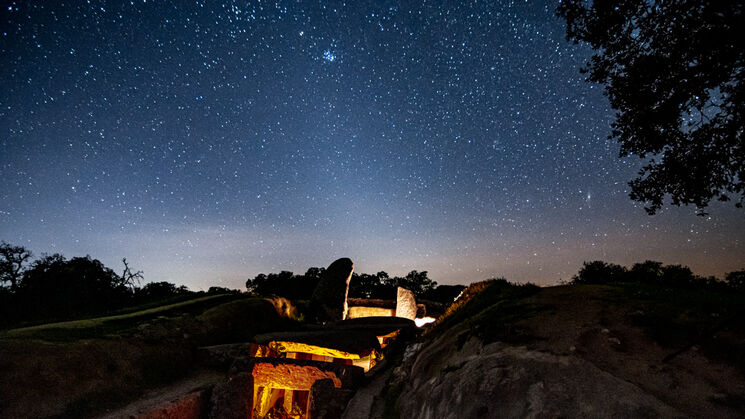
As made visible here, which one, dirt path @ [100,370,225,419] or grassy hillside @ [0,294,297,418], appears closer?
grassy hillside @ [0,294,297,418]

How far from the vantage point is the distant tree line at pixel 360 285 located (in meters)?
47.2

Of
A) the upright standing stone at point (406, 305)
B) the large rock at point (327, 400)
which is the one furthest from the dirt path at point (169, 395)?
the upright standing stone at point (406, 305)

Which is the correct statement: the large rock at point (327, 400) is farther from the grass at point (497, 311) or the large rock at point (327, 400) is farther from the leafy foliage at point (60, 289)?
the leafy foliage at point (60, 289)

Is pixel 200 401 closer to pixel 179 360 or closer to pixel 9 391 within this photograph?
pixel 179 360

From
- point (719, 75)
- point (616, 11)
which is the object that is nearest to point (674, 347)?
point (719, 75)

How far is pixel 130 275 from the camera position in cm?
3762

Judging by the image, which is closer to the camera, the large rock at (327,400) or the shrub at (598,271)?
the large rock at (327,400)

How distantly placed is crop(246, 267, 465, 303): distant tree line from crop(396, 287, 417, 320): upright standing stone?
10.0m

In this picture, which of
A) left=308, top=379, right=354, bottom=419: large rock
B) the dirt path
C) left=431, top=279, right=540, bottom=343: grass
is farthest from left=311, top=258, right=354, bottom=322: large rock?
left=431, top=279, right=540, bottom=343: grass

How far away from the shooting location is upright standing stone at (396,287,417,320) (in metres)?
33.3

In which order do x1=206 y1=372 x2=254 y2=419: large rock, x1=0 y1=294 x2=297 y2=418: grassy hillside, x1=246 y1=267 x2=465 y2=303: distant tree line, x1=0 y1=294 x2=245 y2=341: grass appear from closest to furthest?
x1=0 y1=294 x2=297 y2=418: grassy hillside < x1=206 y1=372 x2=254 y2=419: large rock < x1=0 y1=294 x2=245 y2=341: grass < x1=246 y1=267 x2=465 y2=303: distant tree line

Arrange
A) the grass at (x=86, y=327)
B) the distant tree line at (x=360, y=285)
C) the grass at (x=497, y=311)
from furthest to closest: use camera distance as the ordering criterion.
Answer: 1. the distant tree line at (x=360, y=285)
2. the grass at (x=86, y=327)
3. the grass at (x=497, y=311)

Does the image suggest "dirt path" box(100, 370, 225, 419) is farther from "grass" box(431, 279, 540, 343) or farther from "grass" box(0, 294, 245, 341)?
"grass" box(431, 279, 540, 343)

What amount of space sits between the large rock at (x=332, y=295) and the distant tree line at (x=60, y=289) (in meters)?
12.4
